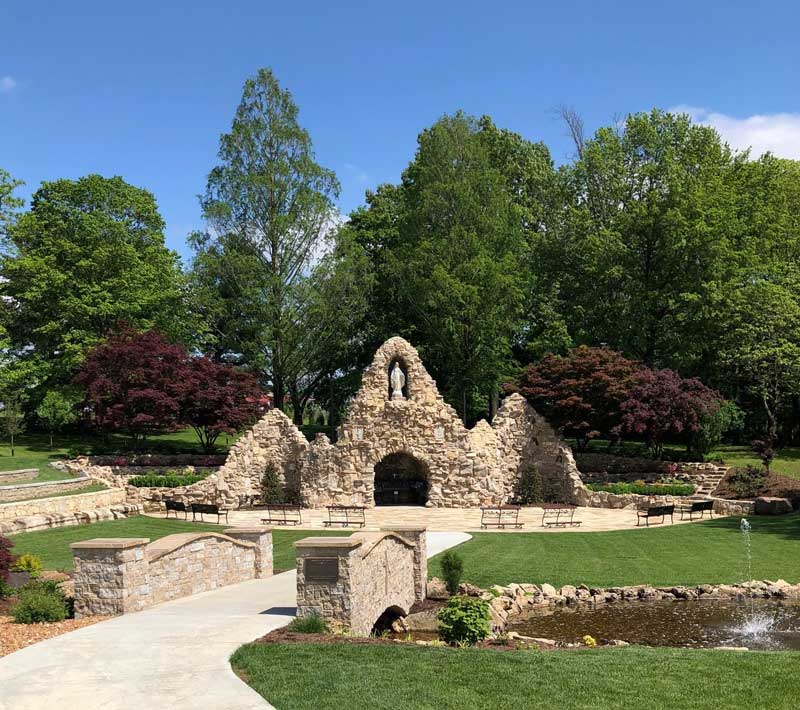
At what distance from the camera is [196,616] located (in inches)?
500

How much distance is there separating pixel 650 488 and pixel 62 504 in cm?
2203

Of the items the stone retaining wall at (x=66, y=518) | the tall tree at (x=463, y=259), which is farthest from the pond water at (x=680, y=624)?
the tall tree at (x=463, y=259)

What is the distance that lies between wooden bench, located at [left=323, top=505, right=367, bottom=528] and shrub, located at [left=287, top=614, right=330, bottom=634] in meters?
14.9

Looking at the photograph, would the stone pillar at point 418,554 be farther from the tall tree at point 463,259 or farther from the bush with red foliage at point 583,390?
the tall tree at point 463,259

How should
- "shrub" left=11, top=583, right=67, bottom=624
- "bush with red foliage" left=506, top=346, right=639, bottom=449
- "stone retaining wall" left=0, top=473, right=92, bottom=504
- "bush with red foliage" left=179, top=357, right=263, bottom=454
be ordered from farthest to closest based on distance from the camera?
"bush with red foliage" left=179, top=357, right=263, bottom=454
"bush with red foliage" left=506, top=346, right=639, bottom=449
"stone retaining wall" left=0, top=473, right=92, bottom=504
"shrub" left=11, top=583, right=67, bottom=624

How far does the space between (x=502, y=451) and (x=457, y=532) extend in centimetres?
923

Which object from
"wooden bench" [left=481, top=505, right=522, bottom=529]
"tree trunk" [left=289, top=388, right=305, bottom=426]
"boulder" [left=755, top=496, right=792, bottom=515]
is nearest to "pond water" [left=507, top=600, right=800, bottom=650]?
"wooden bench" [left=481, top=505, right=522, bottom=529]

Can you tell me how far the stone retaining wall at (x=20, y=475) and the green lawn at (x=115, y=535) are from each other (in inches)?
214

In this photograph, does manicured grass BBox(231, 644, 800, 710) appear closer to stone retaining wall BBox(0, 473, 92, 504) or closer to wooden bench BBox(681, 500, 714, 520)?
wooden bench BBox(681, 500, 714, 520)

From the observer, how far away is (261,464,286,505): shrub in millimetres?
34094

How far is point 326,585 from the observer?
12.1 meters

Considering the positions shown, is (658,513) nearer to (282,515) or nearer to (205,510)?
(282,515)

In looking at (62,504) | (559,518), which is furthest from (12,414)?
(559,518)

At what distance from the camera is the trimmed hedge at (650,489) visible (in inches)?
1224
